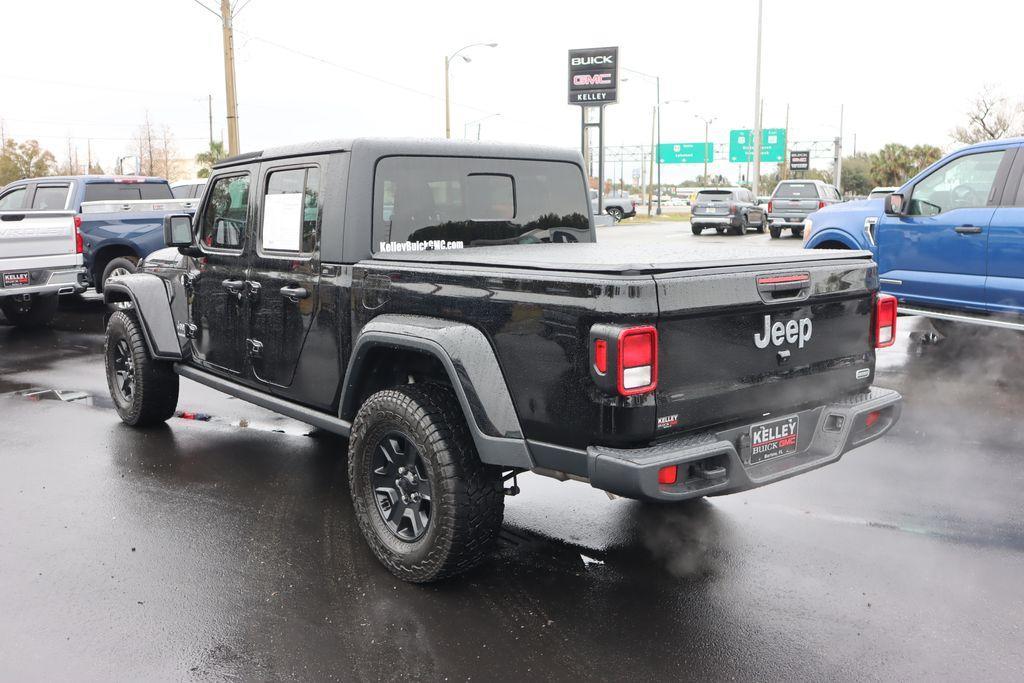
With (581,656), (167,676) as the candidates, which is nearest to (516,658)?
(581,656)

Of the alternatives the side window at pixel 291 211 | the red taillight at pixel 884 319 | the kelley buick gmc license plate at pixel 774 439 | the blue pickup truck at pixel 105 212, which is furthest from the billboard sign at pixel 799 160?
the kelley buick gmc license plate at pixel 774 439

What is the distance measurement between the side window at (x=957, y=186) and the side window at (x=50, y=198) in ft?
37.8

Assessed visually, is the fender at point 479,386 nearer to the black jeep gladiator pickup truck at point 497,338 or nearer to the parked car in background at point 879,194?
the black jeep gladiator pickup truck at point 497,338

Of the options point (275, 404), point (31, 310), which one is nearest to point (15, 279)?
point (31, 310)

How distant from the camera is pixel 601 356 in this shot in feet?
9.76

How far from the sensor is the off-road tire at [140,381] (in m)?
5.95

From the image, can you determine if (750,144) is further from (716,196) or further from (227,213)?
(227,213)

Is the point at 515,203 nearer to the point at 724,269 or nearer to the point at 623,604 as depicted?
the point at 724,269

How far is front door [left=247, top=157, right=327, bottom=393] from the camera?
434 centimetres

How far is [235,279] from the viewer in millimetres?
4941

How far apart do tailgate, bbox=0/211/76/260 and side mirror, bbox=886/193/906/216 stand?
9617 millimetres

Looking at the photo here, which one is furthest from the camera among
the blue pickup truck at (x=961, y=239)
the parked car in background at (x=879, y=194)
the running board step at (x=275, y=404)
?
the parked car in background at (x=879, y=194)

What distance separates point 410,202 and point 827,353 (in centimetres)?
211

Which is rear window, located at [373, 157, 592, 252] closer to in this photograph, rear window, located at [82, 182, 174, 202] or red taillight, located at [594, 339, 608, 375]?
red taillight, located at [594, 339, 608, 375]
